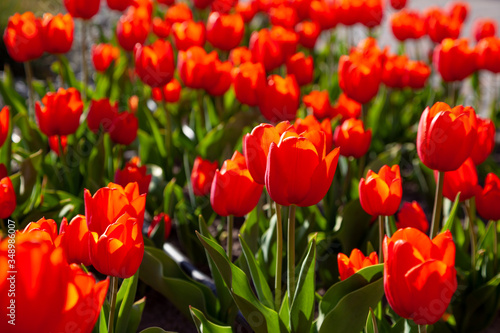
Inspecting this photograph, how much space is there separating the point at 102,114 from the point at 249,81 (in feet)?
1.48

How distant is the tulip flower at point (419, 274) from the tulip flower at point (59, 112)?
1.04m

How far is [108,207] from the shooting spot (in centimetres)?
106

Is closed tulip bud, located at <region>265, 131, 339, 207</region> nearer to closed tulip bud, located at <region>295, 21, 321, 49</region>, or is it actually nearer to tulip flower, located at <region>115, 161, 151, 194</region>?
tulip flower, located at <region>115, 161, 151, 194</region>

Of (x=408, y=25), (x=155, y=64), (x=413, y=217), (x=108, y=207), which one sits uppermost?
(x=108, y=207)

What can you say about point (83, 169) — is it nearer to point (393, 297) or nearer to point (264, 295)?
point (264, 295)

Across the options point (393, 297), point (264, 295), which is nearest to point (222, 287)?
point (264, 295)

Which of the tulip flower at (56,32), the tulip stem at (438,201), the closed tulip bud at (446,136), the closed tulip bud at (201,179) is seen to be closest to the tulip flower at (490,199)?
the tulip stem at (438,201)

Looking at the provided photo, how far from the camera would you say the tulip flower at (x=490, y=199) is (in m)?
1.44

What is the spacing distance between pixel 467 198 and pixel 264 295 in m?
0.52

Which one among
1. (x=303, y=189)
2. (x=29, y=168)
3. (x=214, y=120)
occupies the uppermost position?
(x=303, y=189)

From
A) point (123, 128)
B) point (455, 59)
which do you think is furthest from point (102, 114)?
point (455, 59)

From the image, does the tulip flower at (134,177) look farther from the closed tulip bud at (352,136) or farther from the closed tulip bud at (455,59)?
the closed tulip bud at (455,59)

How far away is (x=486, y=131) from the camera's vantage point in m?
1.40

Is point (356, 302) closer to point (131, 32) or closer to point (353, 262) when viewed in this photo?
point (353, 262)
